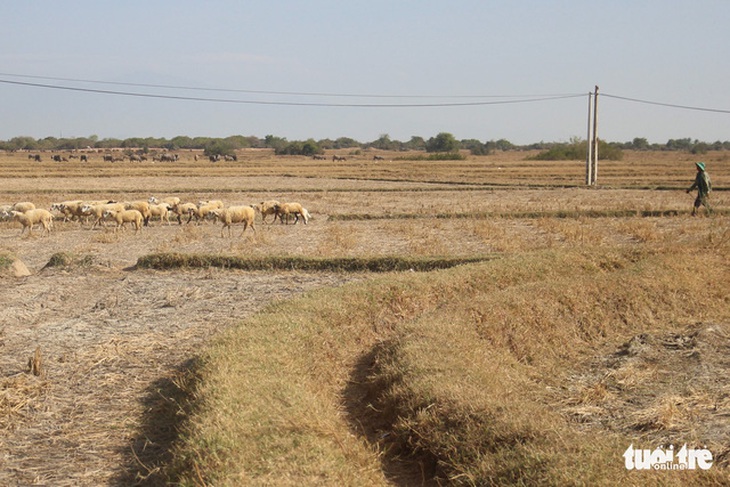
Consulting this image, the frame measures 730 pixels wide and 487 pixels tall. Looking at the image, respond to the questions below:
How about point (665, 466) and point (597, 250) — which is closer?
point (665, 466)

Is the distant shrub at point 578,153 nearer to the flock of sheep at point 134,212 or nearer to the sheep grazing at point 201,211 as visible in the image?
the flock of sheep at point 134,212

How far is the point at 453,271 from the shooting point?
42.7 feet

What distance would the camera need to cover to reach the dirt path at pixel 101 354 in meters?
6.66

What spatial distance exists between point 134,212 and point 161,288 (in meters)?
9.35

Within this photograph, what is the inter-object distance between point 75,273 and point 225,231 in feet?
24.0

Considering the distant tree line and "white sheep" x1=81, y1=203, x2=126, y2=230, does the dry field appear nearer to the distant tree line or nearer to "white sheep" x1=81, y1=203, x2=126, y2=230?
"white sheep" x1=81, y1=203, x2=126, y2=230

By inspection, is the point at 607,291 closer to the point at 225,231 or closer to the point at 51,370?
the point at 51,370

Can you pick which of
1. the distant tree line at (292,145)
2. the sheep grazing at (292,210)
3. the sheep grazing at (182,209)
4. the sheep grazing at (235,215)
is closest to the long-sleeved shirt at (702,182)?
the sheep grazing at (292,210)

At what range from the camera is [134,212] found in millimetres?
22391

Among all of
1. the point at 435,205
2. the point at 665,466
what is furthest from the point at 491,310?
the point at 435,205

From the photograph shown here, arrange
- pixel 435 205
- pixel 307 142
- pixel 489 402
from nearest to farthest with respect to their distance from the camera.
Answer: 1. pixel 489 402
2. pixel 435 205
3. pixel 307 142

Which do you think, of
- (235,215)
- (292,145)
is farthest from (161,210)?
(292,145)

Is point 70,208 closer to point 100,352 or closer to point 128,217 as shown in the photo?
point 128,217

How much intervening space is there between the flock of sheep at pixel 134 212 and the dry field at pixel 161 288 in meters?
0.47
